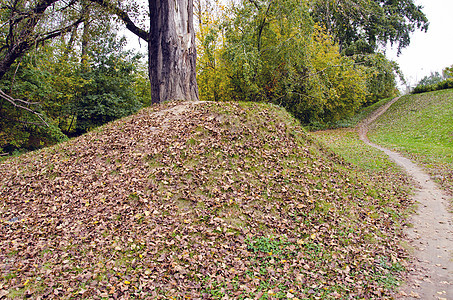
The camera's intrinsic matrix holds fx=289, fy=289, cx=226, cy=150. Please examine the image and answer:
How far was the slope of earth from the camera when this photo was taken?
37.0ft

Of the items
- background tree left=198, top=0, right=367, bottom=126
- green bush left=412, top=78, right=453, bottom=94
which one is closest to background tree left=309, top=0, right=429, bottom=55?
green bush left=412, top=78, right=453, bottom=94

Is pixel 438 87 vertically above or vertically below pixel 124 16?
below

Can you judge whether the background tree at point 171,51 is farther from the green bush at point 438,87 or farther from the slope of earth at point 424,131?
the green bush at point 438,87

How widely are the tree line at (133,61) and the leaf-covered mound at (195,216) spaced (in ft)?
8.50

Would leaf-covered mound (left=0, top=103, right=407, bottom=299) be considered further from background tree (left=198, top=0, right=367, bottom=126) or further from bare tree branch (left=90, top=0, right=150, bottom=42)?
background tree (left=198, top=0, right=367, bottom=126)

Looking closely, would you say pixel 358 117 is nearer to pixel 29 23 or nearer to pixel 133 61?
pixel 133 61

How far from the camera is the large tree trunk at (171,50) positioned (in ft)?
30.7

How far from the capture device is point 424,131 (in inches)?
734

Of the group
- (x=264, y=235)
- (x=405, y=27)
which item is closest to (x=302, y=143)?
(x=264, y=235)

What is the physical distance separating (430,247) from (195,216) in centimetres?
445

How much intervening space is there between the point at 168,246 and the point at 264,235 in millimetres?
1706

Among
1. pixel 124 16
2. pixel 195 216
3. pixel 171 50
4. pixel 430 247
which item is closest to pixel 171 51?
pixel 171 50

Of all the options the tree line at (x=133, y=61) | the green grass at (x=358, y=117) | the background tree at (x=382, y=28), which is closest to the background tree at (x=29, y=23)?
the tree line at (x=133, y=61)

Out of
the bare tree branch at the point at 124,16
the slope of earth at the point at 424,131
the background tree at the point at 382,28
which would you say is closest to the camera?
the bare tree branch at the point at 124,16
